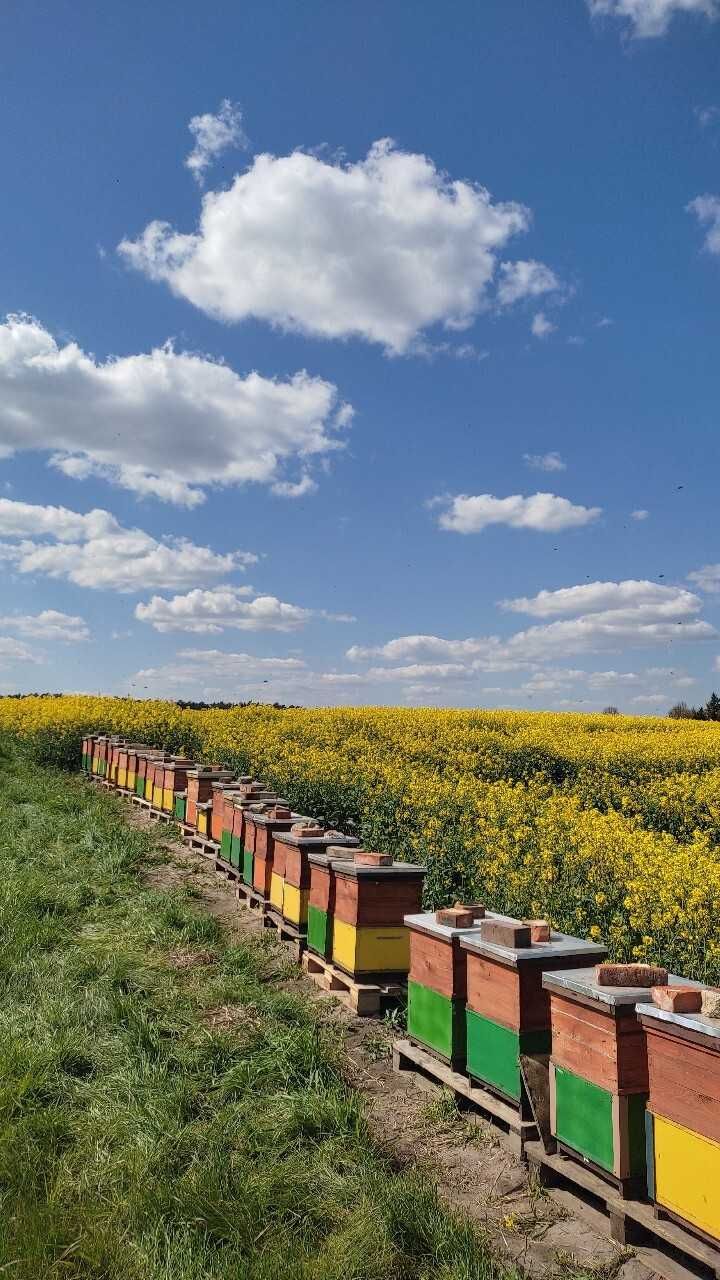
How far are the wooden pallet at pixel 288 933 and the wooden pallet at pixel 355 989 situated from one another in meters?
0.34

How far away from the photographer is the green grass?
342cm

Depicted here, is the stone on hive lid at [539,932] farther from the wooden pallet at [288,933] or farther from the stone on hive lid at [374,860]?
the wooden pallet at [288,933]

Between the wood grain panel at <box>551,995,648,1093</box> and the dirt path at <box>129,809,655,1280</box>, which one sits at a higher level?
the wood grain panel at <box>551,995,648,1093</box>

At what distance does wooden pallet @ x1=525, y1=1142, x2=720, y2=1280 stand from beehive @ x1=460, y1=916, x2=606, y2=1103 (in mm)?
351

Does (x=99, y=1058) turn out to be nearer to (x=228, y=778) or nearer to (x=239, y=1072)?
(x=239, y=1072)

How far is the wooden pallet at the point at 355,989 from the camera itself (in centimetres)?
606

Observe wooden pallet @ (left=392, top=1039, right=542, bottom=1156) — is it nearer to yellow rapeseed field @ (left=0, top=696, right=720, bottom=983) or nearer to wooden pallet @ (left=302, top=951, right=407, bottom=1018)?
wooden pallet @ (left=302, top=951, right=407, bottom=1018)

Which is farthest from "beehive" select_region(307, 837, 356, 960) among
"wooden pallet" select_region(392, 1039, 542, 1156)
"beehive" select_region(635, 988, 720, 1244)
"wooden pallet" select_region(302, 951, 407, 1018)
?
"beehive" select_region(635, 988, 720, 1244)

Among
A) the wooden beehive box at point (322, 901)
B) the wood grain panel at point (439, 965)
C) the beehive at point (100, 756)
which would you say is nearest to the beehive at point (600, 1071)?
the wood grain panel at point (439, 965)

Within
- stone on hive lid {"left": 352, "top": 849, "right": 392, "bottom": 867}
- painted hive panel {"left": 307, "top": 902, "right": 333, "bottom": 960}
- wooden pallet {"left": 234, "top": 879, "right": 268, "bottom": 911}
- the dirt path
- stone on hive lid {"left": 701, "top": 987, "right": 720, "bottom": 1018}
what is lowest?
the dirt path

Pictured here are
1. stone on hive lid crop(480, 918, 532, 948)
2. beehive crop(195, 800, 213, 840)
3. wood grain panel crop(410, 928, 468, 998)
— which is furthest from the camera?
beehive crop(195, 800, 213, 840)

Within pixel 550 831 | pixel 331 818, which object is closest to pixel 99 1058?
pixel 550 831

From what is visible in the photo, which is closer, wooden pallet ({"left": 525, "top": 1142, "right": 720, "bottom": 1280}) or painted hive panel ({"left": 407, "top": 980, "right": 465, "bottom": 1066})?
wooden pallet ({"left": 525, "top": 1142, "right": 720, "bottom": 1280})

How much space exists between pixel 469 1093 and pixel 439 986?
1.84 feet
